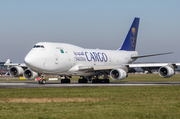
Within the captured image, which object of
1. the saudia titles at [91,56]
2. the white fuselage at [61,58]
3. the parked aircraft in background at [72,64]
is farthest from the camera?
the saudia titles at [91,56]

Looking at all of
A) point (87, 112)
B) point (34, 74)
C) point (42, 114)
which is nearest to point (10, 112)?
point (42, 114)

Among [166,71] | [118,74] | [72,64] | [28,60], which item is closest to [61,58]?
[72,64]

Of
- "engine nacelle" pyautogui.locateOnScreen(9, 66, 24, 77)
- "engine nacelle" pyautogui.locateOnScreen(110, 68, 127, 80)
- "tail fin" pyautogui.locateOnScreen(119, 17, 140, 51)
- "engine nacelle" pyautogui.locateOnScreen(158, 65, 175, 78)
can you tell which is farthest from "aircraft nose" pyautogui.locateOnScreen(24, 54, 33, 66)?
"tail fin" pyautogui.locateOnScreen(119, 17, 140, 51)

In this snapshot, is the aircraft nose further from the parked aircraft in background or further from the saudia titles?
the saudia titles

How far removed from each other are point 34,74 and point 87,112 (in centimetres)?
2765

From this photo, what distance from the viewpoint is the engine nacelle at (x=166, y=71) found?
1390 inches

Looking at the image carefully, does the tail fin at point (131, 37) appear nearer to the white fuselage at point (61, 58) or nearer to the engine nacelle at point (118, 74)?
the white fuselage at point (61, 58)

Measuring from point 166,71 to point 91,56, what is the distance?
444 inches

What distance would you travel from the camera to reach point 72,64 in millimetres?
38750

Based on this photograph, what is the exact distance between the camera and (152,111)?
42.6 feet

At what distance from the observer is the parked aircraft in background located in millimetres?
34906

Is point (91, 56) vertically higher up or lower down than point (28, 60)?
higher up

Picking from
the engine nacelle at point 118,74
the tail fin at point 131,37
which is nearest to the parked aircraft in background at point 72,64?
the engine nacelle at point 118,74

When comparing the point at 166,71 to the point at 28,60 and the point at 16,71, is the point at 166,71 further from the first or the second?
the point at 16,71
